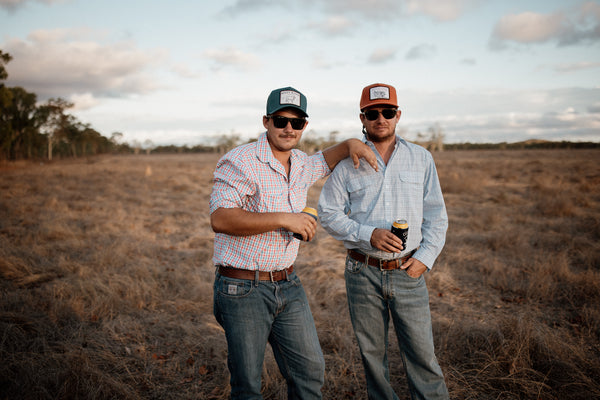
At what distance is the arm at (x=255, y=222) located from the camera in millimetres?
1920

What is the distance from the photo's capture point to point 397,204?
2.54m

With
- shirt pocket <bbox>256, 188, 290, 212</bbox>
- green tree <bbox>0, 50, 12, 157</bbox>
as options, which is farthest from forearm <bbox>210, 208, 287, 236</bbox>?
green tree <bbox>0, 50, 12, 157</bbox>

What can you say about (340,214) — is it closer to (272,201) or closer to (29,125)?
(272,201)

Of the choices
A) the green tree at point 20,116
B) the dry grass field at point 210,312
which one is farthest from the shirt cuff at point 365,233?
the green tree at point 20,116

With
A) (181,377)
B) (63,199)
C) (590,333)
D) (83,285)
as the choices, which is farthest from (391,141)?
(63,199)

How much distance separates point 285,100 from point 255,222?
2.79 feet

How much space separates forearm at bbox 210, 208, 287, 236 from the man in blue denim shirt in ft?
2.34

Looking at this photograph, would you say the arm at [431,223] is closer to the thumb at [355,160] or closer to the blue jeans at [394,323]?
the blue jeans at [394,323]

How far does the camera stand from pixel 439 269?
6.06 m

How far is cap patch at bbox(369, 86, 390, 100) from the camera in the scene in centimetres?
249

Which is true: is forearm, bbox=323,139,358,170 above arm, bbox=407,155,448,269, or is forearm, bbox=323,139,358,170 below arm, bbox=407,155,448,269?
above

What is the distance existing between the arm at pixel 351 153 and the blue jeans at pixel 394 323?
78 cm

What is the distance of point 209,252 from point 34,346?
4.03 meters

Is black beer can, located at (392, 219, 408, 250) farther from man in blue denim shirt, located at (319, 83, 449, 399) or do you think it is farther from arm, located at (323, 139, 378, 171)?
arm, located at (323, 139, 378, 171)
